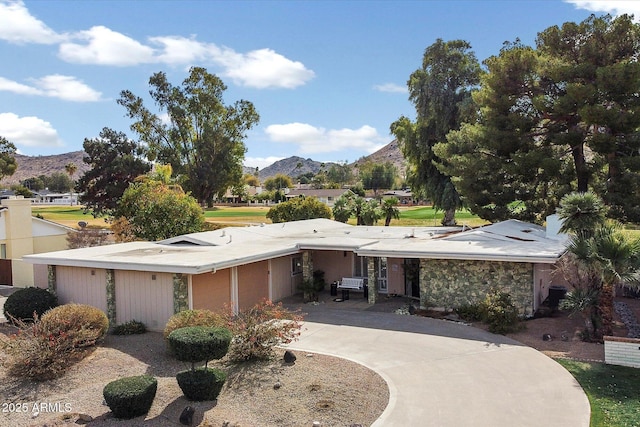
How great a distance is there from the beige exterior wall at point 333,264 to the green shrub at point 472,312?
20.5ft

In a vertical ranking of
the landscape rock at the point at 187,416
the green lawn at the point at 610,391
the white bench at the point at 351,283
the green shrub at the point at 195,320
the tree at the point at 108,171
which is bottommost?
the green lawn at the point at 610,391

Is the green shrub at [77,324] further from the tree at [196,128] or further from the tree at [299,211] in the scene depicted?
the tree at [196,128]

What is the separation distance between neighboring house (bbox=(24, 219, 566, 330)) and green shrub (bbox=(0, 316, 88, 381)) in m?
3.39

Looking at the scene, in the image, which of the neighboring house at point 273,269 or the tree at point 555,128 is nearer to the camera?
the neighboring house at point 273,269

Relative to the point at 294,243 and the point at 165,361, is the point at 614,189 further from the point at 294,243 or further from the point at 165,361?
the point at 165,361

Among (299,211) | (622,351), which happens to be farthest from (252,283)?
(299,211)

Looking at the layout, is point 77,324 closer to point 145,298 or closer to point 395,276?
point 145,298

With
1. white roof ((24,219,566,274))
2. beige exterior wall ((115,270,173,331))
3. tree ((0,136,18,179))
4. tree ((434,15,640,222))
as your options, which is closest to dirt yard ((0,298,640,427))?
beige exterior wall ((115,270,173,331))

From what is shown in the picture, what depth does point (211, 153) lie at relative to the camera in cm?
5350

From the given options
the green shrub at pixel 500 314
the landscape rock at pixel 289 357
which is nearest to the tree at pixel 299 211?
the green shrub at pixel 500 314

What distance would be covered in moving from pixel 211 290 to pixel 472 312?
868 cm

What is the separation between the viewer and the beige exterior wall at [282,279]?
1984 centimetres

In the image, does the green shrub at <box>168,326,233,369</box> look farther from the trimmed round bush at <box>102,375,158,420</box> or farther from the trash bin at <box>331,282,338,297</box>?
the trash bin at <box>331,282,338,297</box>

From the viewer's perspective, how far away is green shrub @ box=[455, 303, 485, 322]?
16.1 meters
